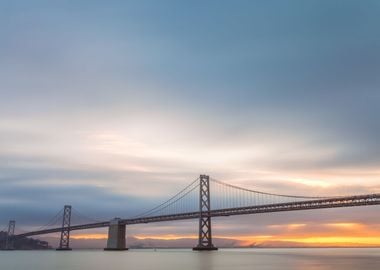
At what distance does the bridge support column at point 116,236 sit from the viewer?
98562mm

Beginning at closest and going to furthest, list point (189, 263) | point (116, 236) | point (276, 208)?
point (189, 263) → point (276, 208) → point (116, 236)

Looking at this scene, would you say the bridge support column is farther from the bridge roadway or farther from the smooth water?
the smooth water

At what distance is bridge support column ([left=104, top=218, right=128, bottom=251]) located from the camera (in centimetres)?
9856

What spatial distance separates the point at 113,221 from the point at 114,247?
715 cm

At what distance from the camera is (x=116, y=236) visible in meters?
100

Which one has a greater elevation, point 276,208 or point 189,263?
point 276,208

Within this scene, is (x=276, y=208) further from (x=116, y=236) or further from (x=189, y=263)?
(x=116, y=236)

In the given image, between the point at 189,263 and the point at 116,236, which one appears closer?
the point at 189,263

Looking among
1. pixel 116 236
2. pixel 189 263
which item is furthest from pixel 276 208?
pixel 116 236

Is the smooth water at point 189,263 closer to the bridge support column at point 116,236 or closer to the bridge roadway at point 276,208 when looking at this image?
the bridge roadway at point 276,208

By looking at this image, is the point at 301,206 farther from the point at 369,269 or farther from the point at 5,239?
the point at 5,239

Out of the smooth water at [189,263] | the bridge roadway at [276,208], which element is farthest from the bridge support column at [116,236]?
the smooth water at [189,263]

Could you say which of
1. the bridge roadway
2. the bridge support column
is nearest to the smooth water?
the bridge roadway

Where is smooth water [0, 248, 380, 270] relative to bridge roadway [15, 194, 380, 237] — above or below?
below
